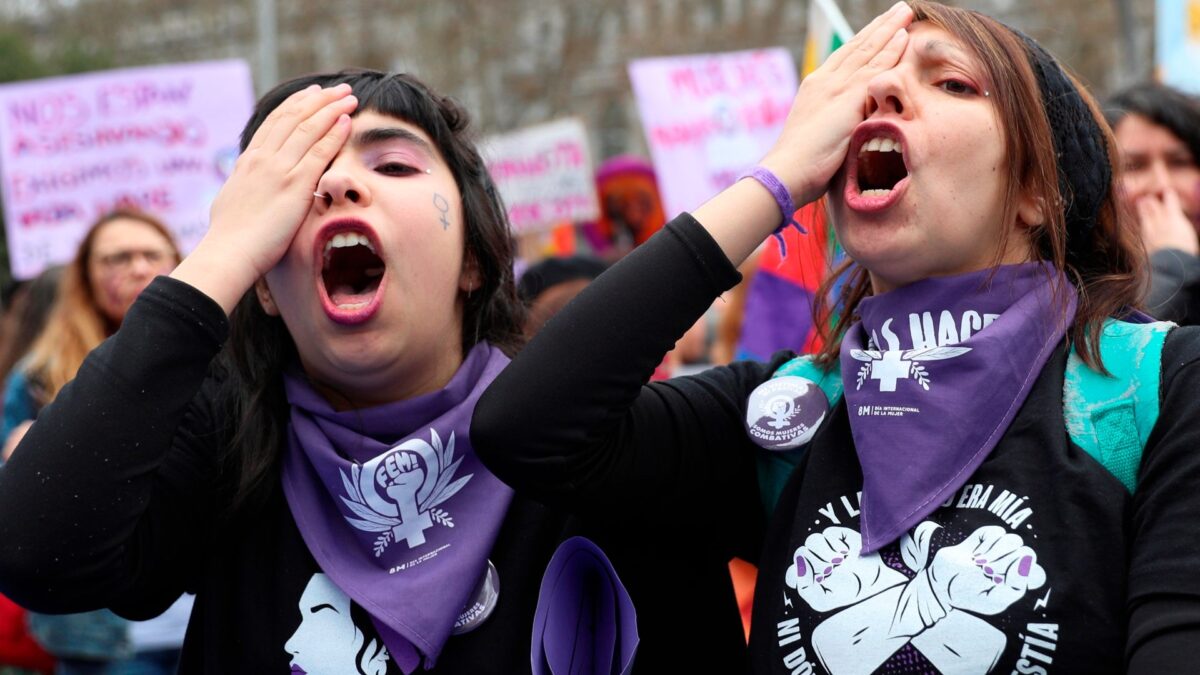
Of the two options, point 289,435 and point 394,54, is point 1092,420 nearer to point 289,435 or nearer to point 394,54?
point 289,435

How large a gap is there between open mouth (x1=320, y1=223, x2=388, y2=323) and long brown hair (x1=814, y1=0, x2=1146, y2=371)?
94cm

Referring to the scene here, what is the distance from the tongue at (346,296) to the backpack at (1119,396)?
1.07 meters

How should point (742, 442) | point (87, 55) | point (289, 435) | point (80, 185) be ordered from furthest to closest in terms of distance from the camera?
point (87, 55), point (80, 185), point (289, 435), point (742, 442)

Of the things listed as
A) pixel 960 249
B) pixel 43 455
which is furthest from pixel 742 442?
pixel 43 455

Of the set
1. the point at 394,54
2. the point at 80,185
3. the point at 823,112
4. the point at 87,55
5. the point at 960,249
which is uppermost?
the point at 823,112

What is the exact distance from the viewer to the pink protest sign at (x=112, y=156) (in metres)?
6.88

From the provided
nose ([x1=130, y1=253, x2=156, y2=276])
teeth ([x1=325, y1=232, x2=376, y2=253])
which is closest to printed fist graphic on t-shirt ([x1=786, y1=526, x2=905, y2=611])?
teeth ([x1=325, y1=232, x2=376, y2=253])

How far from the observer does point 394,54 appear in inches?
1195

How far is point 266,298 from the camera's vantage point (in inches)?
96.9

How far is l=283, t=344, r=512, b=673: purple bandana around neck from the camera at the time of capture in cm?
216

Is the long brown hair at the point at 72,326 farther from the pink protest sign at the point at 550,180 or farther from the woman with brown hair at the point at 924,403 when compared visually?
the pink protest sign at the point at 550,180

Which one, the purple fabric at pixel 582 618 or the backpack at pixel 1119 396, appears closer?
the backpack at pixel 1119 396

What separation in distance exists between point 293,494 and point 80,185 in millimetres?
5178

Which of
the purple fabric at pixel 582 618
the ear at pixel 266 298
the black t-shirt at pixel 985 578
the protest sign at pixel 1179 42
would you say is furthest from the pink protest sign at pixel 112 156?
the black t-shirt at pixel 985 578
